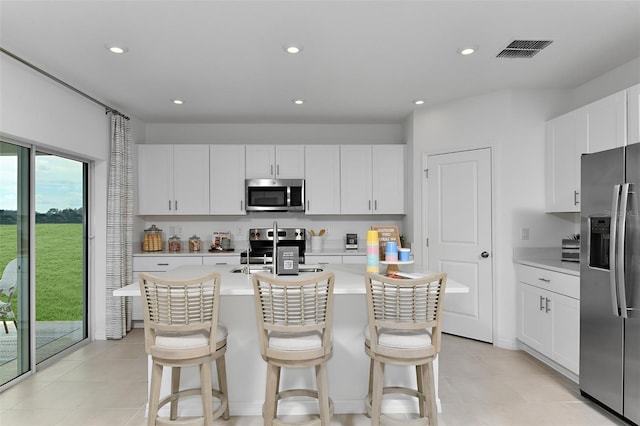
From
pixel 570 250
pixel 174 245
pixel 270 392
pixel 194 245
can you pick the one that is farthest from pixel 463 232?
pixel 174 245

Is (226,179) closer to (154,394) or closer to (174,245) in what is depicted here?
(174,245)

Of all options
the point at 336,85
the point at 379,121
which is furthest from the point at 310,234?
the point at 336,85

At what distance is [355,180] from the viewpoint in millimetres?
5211

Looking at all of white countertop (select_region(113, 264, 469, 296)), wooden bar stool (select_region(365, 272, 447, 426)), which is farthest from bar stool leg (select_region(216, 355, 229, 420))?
wooden bar stool (select_region(365, 272, 447, 426))

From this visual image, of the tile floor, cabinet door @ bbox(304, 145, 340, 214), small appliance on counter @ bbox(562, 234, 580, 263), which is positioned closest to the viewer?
the tile floor

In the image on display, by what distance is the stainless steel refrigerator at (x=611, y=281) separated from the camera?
2.44 metres

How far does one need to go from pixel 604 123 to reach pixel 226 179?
3951 millimetres

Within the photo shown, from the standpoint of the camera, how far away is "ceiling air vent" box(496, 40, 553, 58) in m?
2.95

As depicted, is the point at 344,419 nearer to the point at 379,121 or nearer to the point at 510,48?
the point at 510,48

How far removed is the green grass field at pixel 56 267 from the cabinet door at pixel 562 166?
4763 mm

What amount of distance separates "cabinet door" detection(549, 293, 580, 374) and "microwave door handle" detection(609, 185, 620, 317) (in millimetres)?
524

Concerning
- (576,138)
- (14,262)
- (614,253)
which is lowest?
(14,262)

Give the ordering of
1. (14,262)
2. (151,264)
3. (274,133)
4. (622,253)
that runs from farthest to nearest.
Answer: (274,133), (151,264), (14,262), (622,253)

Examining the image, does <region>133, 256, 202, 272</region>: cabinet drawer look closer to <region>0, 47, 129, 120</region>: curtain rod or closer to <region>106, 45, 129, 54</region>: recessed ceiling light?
<region>0, 47, 129, 120</region>: curtain rod
